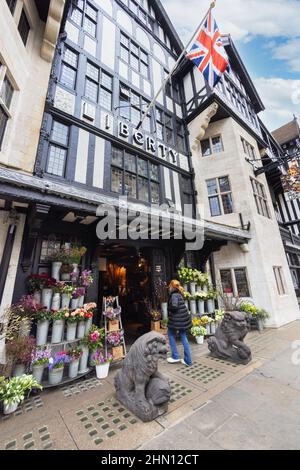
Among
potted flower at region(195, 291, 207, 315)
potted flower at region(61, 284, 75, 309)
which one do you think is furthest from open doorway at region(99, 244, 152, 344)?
potted flower at region(61, 284, 75, 309)

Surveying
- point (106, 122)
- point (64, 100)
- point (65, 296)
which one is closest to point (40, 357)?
point (65, 296)

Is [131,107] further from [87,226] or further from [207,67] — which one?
[87,226]

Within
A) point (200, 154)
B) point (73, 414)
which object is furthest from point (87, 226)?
point (200, 154)

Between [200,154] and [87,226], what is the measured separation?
8243 millimetres

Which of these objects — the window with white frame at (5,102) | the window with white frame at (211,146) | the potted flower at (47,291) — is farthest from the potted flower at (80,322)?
the window with white frame at (211,146)

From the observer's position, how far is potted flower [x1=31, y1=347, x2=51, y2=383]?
3.64 metres

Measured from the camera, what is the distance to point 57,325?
13.3 feet

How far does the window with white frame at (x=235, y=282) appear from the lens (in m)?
8.67

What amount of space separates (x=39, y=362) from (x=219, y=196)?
9.51 m

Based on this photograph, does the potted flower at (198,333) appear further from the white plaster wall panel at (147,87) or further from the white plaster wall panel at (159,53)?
the white plaster wall panel at (159,53)

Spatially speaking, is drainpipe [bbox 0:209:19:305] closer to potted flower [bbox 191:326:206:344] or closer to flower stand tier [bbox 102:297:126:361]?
flower stand tier [bbox 102:297:126:361]

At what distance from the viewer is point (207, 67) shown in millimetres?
7160

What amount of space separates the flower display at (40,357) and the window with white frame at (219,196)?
8839mm

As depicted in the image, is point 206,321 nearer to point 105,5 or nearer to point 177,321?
point 177,321
